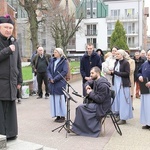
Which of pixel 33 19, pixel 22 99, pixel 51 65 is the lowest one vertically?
pixel 22 99

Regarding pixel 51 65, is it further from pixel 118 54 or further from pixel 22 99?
pixel 22 99

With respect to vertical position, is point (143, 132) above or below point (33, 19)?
below

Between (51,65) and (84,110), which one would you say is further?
(51,65)

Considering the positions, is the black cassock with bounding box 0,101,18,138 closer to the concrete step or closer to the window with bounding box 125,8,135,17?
the concrete step

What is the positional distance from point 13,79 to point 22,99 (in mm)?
7863

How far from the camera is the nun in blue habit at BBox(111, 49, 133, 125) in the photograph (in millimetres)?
8516

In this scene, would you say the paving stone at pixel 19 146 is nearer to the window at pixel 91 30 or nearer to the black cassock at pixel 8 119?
the black cassock at pixel 8 119

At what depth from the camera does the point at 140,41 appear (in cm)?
7019

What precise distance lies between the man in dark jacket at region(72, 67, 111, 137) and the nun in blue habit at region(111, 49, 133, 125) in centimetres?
122

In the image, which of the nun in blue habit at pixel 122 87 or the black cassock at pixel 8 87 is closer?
the black cassock at pixel 8 87

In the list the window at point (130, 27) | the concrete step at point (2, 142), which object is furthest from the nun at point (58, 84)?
the window at point (130, 27)

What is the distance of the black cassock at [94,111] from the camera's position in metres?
7.24

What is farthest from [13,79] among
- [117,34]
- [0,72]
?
[117,34]

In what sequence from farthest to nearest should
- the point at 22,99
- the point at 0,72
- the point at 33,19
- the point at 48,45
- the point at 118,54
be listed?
1. the point at 48,45
2. the point at 33,19
3. the point at 22,99
4. the point at 118,54
5. the point at 0,72
